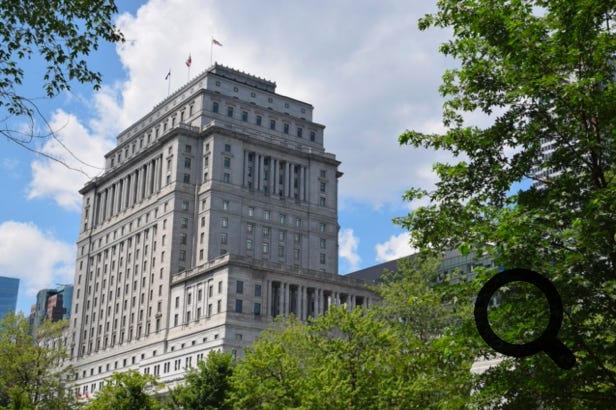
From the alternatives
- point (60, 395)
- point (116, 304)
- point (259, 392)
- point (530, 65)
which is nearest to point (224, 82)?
point (116, 304)

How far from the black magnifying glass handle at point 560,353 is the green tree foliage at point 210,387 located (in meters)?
51.7

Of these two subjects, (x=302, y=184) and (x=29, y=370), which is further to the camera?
(x=302, y=184)

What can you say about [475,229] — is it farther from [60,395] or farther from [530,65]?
[60,395]

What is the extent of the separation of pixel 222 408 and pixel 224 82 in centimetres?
9665

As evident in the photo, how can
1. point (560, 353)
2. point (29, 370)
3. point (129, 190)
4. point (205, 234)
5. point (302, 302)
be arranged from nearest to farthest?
1. point (560, 353)
2. point (29, 370)
3. point (302, 302)
4. point (205, 234)
5. point (129, 190)

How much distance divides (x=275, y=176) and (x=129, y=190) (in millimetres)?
32596

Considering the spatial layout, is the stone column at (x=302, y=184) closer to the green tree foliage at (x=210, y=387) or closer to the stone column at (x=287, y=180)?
the stone column at (x=287, y=180)

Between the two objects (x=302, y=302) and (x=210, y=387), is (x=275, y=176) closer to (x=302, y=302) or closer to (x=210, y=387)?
(x=302, y=302)

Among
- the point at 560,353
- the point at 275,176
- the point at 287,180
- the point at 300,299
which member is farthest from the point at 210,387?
the point at 287,180

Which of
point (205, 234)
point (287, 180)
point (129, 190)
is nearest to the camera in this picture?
point (205, 234)

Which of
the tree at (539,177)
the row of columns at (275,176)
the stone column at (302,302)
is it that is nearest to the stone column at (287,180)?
the row of columns at (275,176)

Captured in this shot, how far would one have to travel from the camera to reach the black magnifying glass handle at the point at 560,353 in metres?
5.92

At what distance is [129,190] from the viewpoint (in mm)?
148500

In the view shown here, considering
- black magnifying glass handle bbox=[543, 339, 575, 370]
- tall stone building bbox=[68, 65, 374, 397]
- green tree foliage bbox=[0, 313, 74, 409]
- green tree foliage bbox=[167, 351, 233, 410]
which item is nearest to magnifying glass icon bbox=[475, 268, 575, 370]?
black magnifying glass handle bbox=[543, 339, 575, 370]
